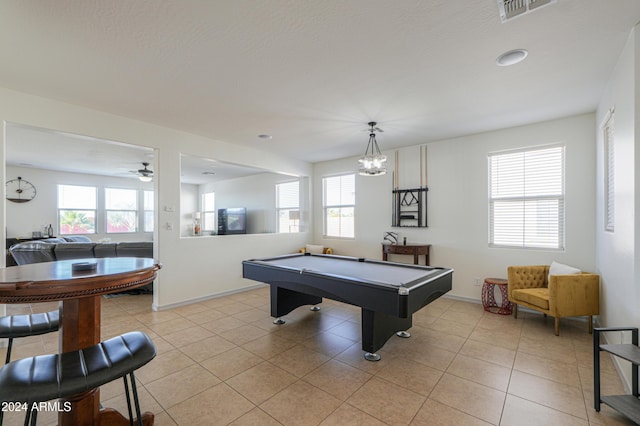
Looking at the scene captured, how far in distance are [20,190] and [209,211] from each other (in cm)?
463

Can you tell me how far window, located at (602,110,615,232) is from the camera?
115 inches

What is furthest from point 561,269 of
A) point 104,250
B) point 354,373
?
point 104,250

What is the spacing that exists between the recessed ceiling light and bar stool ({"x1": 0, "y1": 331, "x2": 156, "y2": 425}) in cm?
339

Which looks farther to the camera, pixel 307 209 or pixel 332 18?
pixel 307 209

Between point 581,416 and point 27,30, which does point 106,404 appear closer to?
point 27,30

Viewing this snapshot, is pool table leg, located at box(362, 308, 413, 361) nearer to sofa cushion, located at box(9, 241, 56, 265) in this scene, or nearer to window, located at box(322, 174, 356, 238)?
window, located at box(322, 174, 356, 238)

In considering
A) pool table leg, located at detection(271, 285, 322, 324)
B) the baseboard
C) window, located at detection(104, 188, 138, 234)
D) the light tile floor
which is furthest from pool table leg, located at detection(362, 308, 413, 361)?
window, located at detection(104, 188, 138, 234)

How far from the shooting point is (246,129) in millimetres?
4383

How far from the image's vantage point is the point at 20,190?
7.00 metres

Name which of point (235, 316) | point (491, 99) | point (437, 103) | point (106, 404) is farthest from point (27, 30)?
point (491, 99)

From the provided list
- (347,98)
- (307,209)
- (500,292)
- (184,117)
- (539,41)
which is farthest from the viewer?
(307,209)

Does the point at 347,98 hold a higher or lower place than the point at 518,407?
higher

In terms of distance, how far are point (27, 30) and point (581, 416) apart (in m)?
4.82

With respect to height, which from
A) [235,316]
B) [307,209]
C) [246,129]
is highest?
[246,129]
